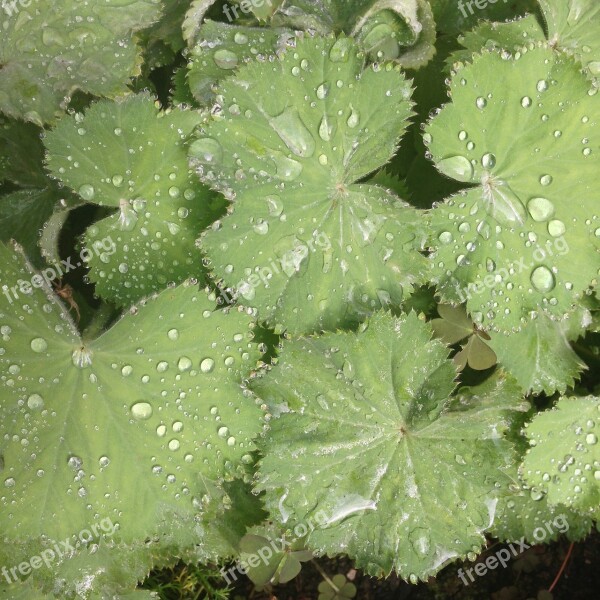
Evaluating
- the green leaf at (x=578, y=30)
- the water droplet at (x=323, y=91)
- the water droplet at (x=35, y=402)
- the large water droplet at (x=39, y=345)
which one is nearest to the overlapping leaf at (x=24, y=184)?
the large water droplet at (x=39, y=345)

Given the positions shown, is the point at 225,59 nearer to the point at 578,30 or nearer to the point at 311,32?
the point at 311,32

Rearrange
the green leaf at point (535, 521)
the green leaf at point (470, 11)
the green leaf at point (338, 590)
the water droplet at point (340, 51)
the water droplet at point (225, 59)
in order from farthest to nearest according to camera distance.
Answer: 1. the green leaf at point (338, 590)
2. the green leaf at point (535, 521)
3. the green leaf at point (470, 11)
4. the water droplet at point (225, 59)
5. the water droplet at point (340, 51)

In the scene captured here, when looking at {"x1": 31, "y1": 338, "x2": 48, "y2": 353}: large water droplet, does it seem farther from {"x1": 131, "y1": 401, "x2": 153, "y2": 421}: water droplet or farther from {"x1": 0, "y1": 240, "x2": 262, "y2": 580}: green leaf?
{"x1": 131, "y1": 401, "x2": 153, "y2": 421}: water droplet

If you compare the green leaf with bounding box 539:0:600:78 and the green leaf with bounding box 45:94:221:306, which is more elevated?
the green leaf with bounding box 45:94:221:306

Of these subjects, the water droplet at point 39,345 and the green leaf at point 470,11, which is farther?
the green leaf at point 470,11

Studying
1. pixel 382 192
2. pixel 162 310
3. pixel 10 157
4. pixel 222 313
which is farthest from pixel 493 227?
pixel 10 157

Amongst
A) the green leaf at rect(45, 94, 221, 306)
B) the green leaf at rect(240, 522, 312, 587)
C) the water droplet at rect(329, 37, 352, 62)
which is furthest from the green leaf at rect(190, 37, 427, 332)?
the green leaf at rect(240, 522, 312, 587)

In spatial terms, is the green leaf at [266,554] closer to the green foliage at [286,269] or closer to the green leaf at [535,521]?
the green foliage at [286,269]

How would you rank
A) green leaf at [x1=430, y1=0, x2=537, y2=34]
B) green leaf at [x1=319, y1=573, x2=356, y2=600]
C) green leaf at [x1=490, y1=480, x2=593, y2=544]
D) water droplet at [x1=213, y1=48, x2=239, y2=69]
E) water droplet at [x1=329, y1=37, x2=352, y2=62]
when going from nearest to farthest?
water droplet at [x1=329, y1=37, x2=352, y2=62], water droplet at [x1=213, y1=48, x2=239, y2=69], green leaf at [x1=430, y1=0, x2=537, y2=34], green leaf at [x1=490, y1=480, x2=593, y2=544], green leaf at [x1=319, y1=573, x2=356, y2=600]
